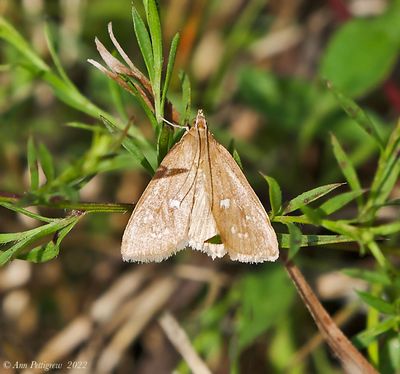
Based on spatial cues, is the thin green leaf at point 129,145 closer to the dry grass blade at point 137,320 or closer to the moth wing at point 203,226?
the moth wing at point 203,226

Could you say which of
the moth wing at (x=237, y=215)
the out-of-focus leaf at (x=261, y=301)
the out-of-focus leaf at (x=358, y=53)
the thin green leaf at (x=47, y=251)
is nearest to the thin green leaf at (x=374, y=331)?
the moth wing at (x=237, y=215)

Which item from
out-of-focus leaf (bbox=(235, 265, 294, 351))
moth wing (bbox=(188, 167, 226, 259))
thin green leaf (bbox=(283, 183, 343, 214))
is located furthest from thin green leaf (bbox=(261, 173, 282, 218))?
out-of-focus leaf (bbox=(235, 265, 294, 351))

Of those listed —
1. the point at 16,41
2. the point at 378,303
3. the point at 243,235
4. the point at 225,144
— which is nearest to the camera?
the point at 243,235

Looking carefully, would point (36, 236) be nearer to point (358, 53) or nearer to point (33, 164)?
point (33, 164)

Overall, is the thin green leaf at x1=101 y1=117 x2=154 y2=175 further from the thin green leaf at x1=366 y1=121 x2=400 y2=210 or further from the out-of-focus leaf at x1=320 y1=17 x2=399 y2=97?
the out-of-focus leaf at x1=320 y1=17 x2=399 y2=97

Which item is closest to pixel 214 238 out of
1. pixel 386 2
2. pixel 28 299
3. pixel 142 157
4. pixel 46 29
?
pixel 142 157

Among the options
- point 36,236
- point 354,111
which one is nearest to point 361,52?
point 354,111
